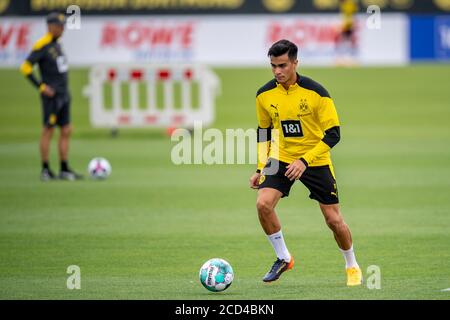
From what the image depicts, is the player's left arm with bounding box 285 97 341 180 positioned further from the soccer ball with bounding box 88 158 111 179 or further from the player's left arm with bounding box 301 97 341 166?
the soccer ball with bounding box 88 158 111 179

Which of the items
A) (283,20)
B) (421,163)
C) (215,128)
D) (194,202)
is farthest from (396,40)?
(194,202)

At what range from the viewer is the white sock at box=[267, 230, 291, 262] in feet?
33.4

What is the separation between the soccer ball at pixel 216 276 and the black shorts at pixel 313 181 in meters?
0.94

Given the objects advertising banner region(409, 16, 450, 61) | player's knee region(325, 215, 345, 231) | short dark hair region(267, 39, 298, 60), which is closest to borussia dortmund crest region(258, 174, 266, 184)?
player's knee region(325, 215, 345, 231)

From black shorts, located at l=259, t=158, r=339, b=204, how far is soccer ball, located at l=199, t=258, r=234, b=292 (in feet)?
3.07

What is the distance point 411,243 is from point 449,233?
76 cm

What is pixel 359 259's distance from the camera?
11.4 metres

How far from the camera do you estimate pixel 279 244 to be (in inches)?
403

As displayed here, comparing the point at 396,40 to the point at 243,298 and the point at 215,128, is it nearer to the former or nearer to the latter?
the point at 215,128

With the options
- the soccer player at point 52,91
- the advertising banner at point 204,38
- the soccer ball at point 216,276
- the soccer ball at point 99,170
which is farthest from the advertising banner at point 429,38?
the soccer ball at point 216,276

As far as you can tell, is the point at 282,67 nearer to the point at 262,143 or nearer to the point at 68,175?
the point at 262,143

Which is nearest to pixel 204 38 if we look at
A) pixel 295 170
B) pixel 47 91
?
pixel 47 91

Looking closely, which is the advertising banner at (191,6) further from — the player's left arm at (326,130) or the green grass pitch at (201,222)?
the player's left arm at (326,130)

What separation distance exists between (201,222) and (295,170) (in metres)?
4.44
